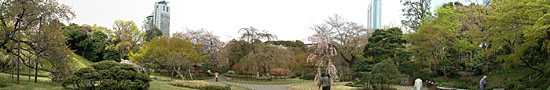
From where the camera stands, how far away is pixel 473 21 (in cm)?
2248

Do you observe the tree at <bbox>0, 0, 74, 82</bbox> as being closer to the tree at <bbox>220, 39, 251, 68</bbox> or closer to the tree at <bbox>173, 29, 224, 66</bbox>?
the tree at <bbox>220, 39, 251, 68</bbox>

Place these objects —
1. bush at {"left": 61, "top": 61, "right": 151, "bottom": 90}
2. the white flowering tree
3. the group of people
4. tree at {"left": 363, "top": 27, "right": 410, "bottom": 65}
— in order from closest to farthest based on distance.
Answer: bush at {"left": 61, "top": 61, "right": 151, "bottom": 90} < the group of people < the white flowering tree < tree at {"left": 363, "top": 27, "right": 410, "bottom": 65}

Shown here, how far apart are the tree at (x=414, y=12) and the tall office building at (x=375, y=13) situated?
86.6 ft

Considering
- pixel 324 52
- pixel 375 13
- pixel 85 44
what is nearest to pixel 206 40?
pixel 85 44

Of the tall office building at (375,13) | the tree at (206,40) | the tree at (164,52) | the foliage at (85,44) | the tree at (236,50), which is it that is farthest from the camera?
the tall office building at (375,13)

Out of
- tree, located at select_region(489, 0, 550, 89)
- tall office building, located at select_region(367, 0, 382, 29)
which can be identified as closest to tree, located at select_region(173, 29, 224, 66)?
tree, located at select_region(489, 0, 550, 89)

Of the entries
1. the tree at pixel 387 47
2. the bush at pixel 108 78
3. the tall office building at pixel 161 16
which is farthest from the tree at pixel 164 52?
the tall office building at pixel 161 16

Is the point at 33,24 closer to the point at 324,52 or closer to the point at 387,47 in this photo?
the point at 324,52

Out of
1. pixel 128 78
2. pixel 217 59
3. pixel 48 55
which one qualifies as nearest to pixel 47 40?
pixel 48 55

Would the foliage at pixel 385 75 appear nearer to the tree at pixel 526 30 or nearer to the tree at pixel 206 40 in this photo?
the tree at pixel 526 30

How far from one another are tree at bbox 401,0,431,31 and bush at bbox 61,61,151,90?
1073 inches

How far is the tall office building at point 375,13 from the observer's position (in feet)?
201

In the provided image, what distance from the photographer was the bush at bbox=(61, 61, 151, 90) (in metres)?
11.1

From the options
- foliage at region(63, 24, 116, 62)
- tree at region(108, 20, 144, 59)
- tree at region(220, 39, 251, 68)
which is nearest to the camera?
tree at region(220, 39, 251, 68)
